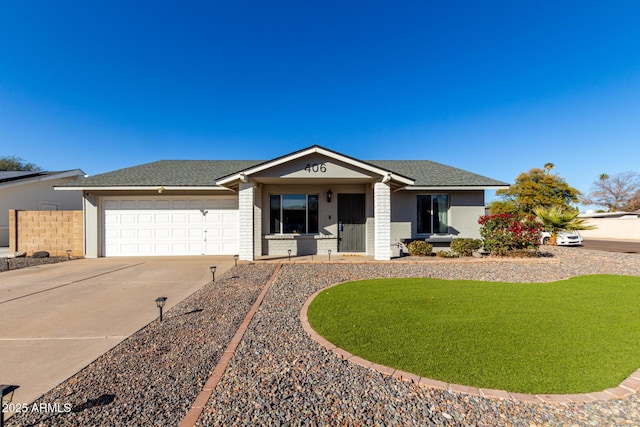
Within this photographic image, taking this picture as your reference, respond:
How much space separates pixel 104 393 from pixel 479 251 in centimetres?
1257

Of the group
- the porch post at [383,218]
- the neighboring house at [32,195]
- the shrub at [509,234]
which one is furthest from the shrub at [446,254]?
the neighboring house at [32,195]

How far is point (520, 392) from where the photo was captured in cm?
255

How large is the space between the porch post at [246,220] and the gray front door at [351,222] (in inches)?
147

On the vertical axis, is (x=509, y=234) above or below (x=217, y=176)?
below

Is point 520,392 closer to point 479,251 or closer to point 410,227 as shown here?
point 410,227

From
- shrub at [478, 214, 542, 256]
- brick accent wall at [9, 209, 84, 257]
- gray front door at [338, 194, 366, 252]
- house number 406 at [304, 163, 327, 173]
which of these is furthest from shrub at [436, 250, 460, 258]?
brick accent wall at [9, 209, 84, 257]

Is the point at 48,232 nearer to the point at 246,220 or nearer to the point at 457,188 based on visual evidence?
the point at 246,220

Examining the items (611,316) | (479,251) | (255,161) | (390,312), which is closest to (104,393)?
(390,312)

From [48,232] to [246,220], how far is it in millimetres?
8979

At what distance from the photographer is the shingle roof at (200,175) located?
440 inches

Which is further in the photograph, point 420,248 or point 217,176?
point 217,176

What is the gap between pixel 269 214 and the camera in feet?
36.6

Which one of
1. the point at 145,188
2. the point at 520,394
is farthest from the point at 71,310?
the point at 520,394

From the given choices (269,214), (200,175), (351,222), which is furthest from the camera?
(200,175)
